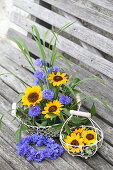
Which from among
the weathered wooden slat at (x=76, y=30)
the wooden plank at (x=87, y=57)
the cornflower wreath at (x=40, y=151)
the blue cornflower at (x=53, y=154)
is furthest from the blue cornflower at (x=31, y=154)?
the weathered wooden slat at (x=76, y=30)

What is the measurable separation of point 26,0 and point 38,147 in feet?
5.41

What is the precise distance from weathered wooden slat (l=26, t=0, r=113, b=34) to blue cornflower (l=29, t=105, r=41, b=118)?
93 cm

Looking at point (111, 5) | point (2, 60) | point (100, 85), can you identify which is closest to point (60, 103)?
point (100, 85)

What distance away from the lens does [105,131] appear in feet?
6.50

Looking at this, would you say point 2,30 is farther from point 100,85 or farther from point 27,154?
point 27,154

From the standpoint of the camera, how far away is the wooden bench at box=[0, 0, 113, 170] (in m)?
1.80

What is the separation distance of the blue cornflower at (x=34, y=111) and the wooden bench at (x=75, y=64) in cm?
28

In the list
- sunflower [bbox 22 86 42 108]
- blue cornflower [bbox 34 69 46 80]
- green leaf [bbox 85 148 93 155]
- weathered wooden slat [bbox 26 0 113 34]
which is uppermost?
weathered wooden slat [bbox 26 0 113 34]

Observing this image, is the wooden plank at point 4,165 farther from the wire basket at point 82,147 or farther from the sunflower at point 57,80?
the sunflower at point 57,80

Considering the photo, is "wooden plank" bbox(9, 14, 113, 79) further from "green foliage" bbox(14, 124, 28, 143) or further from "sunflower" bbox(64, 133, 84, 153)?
"green foliage" bbox(14, 124, 28, 143)

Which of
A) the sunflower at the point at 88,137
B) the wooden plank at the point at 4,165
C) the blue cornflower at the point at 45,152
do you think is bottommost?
the wooden plank at the point at 4,165

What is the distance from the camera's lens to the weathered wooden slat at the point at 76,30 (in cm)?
229

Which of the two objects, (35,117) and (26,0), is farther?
(26,0)

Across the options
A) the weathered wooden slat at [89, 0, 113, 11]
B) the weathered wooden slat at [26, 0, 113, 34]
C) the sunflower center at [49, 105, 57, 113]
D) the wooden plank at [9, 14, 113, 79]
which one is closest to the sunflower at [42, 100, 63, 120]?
the sunflower center at [49, 105, 57, 113]
